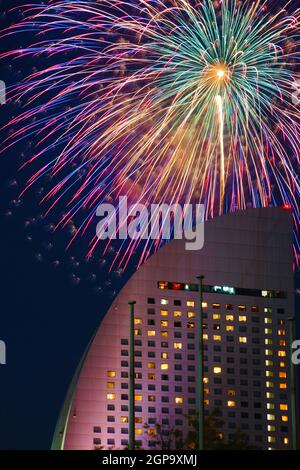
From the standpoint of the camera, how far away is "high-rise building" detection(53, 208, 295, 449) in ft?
280

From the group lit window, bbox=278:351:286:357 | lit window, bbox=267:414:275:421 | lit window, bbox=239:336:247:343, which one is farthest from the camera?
lit window, bbox=278:351:286:357

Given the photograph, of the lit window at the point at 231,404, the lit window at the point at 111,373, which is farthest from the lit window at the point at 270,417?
the lit window at the point at 111,373

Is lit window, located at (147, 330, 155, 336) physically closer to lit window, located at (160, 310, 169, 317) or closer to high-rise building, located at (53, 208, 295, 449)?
high-rise building, located at (53, 208, 295, 449)

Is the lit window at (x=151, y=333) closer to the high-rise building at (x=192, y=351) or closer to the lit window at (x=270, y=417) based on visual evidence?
the high-rise building at (x=192, y=351)

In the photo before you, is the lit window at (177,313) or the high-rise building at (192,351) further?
the lit window at (177,313)

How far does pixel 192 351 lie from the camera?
286 feet

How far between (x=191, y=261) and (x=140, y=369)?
31.7 feet

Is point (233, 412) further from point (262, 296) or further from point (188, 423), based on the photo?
point (262, 296)

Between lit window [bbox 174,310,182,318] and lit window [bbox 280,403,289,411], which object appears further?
lit window [bbox 280,403,289,411]

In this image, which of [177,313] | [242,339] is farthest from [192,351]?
[242,339]

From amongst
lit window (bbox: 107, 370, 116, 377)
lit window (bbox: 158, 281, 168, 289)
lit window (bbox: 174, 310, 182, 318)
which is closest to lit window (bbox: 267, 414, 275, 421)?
lit window (bbox: 174, 310, 182, 318)

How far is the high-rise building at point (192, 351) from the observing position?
85.4m

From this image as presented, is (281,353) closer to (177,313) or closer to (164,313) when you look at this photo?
(177,313)
